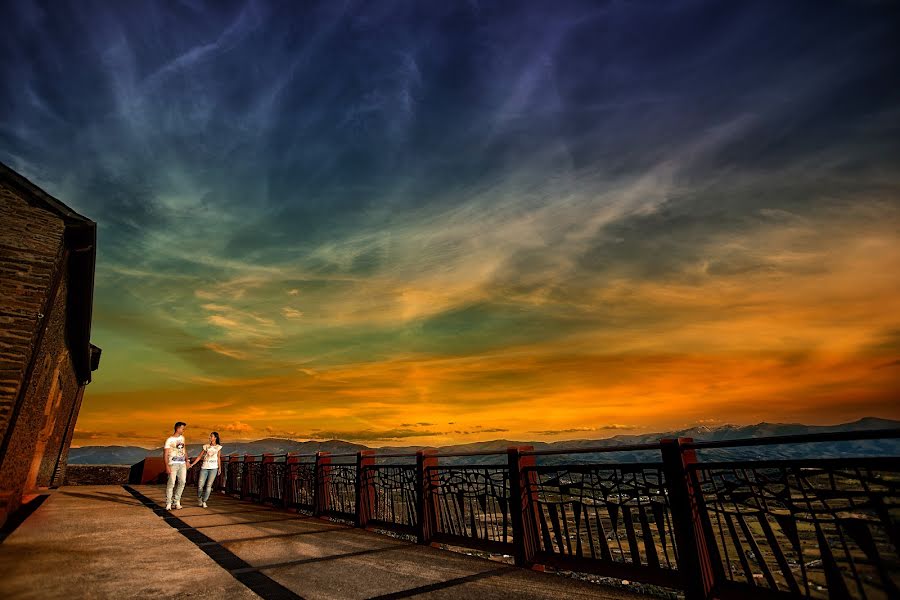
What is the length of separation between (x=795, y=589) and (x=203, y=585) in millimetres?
4922

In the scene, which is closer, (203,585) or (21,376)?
(203,585)

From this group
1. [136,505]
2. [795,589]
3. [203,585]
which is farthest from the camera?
[136,505]

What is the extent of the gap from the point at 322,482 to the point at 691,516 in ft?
25.7

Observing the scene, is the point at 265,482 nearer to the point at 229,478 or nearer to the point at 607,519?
the point at 229,478

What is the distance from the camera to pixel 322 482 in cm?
987

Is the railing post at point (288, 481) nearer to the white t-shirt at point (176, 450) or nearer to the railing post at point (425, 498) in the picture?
the white t-shirt at point (176, 450)

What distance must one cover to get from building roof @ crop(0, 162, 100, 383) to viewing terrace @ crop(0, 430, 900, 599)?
5.23m

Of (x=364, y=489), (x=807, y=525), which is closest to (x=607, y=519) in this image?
(x=807, y=525)

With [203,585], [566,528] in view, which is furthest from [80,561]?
[566,528]

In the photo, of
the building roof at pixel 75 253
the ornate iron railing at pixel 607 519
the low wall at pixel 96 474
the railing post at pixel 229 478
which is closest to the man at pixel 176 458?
the building roof at pixel 75 253

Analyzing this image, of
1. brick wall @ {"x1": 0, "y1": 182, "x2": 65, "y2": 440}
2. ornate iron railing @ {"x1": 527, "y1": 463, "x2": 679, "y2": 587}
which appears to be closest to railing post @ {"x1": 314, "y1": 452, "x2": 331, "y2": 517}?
brick wall @ {"x1": 0, "y1": 182, "x2": 65, "y2": 440}

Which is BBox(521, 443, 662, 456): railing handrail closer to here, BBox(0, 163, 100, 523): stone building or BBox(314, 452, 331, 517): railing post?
BBox(314, 452, 331, 517): railing post

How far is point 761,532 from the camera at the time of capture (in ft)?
12.1

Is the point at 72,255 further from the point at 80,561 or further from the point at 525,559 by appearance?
the point at 525,559
